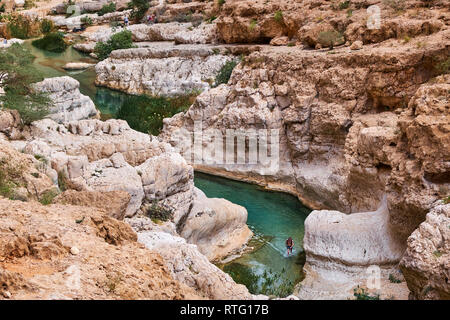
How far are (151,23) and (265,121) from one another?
2757 centimetres

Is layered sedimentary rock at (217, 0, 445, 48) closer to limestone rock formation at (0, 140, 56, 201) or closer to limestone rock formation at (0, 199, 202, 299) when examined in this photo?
limestone rock formation at (0, 140, 56, 201)

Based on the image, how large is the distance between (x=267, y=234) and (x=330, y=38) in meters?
11.9

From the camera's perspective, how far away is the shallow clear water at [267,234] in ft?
55.5

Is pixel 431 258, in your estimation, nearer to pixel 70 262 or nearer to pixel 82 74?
pixel 70 262

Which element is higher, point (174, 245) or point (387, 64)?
point (387, 64)

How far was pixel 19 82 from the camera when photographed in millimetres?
22766

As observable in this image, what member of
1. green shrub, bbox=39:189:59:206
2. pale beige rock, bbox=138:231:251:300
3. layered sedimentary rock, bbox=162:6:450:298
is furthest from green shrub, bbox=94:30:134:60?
pale beige rock, bbox=138:231:251:300

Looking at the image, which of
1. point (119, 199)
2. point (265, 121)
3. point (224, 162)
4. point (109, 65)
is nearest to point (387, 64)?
point (265, 121)

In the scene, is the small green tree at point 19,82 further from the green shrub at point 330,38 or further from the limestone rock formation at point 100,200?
the green shrub at point 330,38

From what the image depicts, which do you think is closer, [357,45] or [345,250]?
[345,250]

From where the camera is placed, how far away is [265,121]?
25.5m

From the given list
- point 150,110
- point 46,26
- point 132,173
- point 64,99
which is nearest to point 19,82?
point 64,99

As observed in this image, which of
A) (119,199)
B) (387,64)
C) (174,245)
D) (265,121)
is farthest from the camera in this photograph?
(265,121)
